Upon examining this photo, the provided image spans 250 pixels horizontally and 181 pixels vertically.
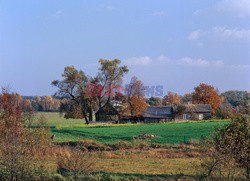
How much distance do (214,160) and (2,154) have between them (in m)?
8.89

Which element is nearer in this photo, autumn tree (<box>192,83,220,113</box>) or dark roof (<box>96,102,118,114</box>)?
dark roof (<box>96,102,118,114</box>)

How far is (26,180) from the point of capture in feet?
33.2

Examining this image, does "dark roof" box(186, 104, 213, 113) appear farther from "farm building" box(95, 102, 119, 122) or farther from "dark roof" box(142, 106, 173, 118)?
"farm building" box(95, 102, 119, 122)

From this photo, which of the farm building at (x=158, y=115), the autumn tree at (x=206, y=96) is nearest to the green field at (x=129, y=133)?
the farm building at (x=158, y=115)

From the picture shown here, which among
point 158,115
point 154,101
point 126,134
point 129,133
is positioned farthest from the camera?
point 154,101

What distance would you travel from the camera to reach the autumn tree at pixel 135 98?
59662mm

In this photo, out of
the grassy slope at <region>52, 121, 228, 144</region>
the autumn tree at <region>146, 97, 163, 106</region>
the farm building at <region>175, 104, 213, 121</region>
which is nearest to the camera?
the grassy slope at <region>52, 121, 228, 144</region>

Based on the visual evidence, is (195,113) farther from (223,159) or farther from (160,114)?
(223,159)

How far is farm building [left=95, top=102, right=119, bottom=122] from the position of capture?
59.8 meters

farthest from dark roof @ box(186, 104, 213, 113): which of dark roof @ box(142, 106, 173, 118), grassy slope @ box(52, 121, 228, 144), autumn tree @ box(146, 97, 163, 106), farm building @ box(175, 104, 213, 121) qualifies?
autumn tree @ box(146, 97, 163, 106)

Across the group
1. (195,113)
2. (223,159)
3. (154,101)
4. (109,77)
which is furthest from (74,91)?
(154,101)

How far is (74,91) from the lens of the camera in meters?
55.9

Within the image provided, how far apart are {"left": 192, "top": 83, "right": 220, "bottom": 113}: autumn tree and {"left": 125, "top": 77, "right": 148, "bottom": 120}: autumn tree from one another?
2788 cm

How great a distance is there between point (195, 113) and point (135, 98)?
2055cm
